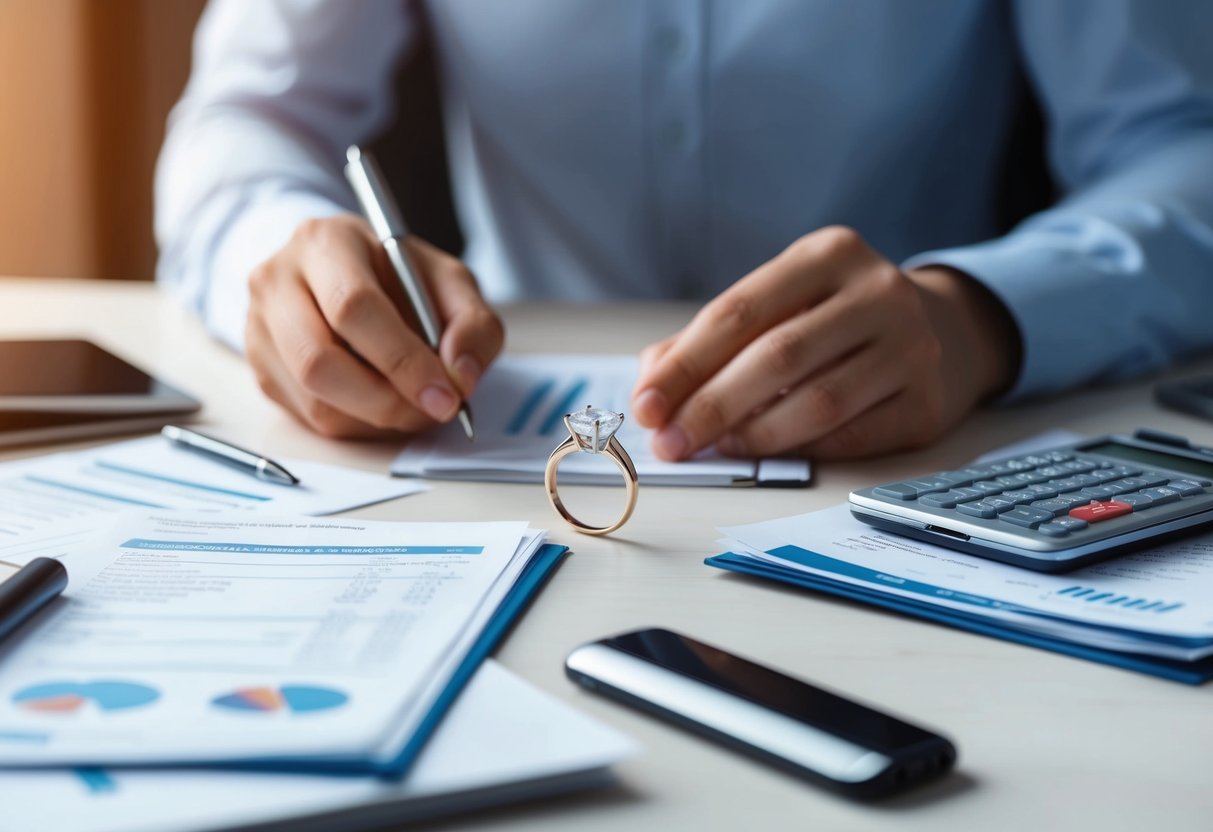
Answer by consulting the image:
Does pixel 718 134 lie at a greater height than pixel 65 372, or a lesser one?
greater

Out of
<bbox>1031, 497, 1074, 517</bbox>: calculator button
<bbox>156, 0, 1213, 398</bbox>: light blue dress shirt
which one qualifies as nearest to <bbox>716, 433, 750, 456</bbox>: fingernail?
<bbox>1031, 497, 1074, 517</bbox>: calculator button

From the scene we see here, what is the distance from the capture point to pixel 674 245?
135cm

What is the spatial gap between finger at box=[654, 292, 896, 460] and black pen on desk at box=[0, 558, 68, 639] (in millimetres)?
343

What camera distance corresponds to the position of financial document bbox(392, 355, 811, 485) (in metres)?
0.67

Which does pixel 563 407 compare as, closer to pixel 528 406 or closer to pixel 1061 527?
pixel 528 406

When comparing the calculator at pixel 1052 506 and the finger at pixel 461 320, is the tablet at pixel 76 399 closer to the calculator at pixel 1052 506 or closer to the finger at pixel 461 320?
the finger at pixel 461 320

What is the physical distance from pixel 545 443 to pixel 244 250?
41 centimetres

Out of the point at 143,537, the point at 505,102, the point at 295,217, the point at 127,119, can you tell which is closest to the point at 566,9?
the point at 505,102

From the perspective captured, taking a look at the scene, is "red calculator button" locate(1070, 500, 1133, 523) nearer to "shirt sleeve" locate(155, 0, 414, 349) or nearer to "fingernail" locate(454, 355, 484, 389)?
"fingernail" locate(454, 355, 484, 389)

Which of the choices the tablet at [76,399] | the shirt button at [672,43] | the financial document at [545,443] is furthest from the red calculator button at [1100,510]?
the shirt button at [672,43]

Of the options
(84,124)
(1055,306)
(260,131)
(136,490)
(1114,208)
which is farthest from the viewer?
(84,124)

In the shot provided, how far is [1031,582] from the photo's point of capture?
0.48 m

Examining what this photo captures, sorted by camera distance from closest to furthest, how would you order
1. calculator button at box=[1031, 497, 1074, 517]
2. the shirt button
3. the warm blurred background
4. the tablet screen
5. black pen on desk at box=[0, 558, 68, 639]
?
1. black pen on desk at box=[0, 558, 68, 639]
2. calculator button at box=[1031, 497, 1074, 517]
3. the tablet screen
4. the shirt button
5. the warm blurred background

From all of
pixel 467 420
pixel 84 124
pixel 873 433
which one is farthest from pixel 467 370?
pixel 84 124
